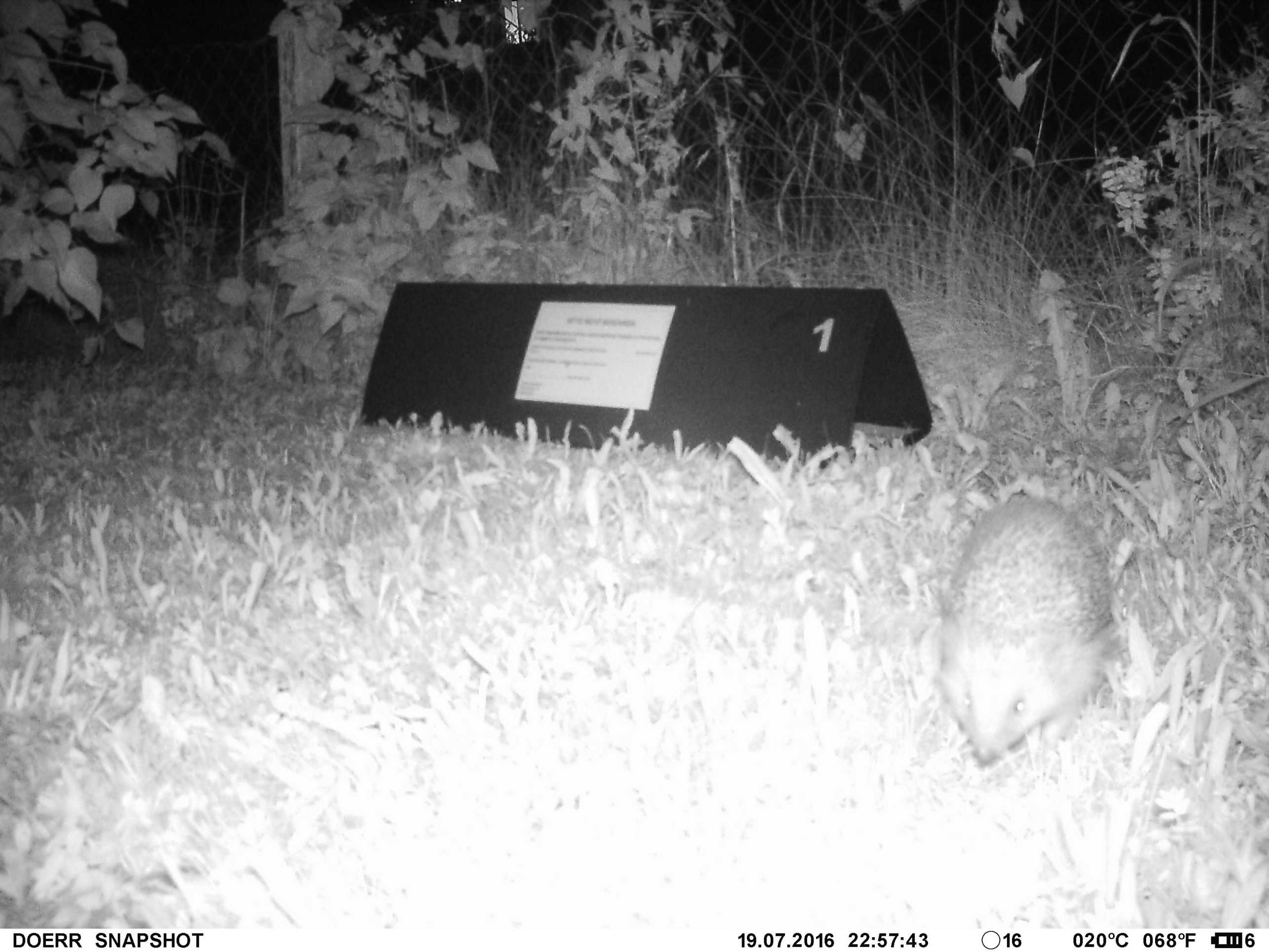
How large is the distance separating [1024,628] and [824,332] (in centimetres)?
152

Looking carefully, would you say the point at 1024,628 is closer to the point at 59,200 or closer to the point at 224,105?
the point at 59,200

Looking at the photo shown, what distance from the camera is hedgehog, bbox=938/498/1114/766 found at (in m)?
1.82

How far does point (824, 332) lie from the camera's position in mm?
3281

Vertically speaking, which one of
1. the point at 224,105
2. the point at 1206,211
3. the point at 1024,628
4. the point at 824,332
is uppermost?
the point at 224,105

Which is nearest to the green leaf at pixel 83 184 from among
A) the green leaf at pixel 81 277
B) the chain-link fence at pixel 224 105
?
the green leaf at pixel 81 277

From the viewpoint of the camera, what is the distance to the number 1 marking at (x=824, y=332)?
10.7ft

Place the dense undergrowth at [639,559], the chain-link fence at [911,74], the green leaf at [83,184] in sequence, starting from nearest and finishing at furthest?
the dense undergrowth at [639,559], the green leaf at [83,184], the chain-link fence at [911,74]

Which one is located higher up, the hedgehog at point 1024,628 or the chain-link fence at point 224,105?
the chain-link fence at point 224,105

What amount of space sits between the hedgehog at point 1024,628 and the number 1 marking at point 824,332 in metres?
1.08

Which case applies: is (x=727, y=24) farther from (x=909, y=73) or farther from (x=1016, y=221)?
(x=1016, y=221)

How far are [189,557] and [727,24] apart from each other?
3.49m

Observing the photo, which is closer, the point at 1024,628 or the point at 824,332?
the point at 1024,628

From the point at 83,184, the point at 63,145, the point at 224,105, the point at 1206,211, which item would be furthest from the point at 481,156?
the point at 1206,211

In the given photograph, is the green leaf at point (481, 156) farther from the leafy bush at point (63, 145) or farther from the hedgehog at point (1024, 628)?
the hedgehog at point (1024, 628)
